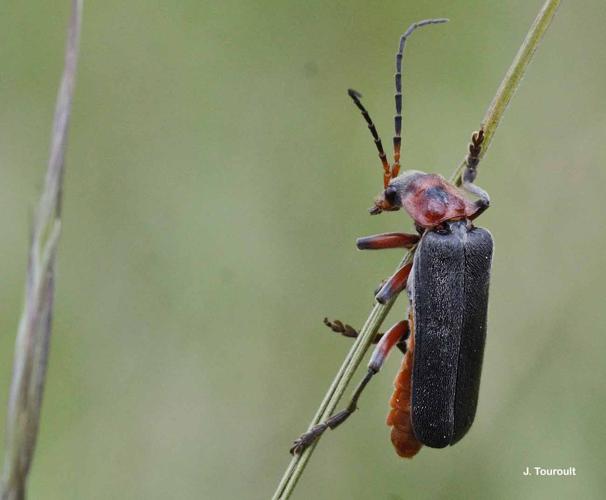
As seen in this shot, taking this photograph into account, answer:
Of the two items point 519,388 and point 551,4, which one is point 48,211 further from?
point 519,388

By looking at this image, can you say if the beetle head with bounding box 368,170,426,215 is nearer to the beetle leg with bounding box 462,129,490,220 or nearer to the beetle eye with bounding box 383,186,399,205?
the beetle eye with bounding box 383,186,399,205

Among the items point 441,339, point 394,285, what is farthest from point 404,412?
point 394,285

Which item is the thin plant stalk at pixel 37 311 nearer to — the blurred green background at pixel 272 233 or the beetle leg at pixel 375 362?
the beetle leg at pixel 375 362

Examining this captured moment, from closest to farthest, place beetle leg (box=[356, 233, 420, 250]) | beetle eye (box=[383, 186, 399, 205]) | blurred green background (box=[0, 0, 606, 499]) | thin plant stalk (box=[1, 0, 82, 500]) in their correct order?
thin plant stalk (box=[1, 0, 82, 500]) < beetle leg (box=[356, 233, 420, 250]) < beetle eye (box=[383, 186, 399, 205]) < blurred green background (box=[0, 0, 606, 499])

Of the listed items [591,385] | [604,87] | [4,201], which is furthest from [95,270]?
[604,87]

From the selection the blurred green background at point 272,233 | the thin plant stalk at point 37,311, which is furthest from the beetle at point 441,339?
the thin plant stalk at point 37,311

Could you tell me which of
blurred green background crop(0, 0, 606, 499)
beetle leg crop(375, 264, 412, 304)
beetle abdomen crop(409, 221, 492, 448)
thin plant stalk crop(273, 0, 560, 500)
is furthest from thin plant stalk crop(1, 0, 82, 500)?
blurred green background crop(0, 0, 606, 499)

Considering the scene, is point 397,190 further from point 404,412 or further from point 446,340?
point 404,412
